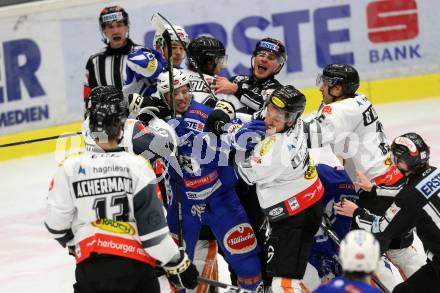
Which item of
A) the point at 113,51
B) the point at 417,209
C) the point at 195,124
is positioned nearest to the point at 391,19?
the point at 113,51

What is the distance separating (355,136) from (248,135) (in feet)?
2.25

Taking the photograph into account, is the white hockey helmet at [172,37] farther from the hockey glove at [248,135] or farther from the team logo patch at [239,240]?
the team logo patch at [239,240]

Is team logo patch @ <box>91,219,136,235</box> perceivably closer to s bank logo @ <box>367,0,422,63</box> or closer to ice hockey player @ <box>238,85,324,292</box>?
ice hockey player @ <box>238,85,324,292</box>

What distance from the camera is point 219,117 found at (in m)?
5.29

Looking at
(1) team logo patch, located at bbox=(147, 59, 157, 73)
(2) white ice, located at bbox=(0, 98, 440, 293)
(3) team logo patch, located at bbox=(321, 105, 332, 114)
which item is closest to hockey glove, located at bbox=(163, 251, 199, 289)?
(3) team logo patch, located at bbox=(321, 105, 332, 114)

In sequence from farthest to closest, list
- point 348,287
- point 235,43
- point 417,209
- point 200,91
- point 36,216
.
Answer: point 235,43
point 36,216
point 200,91
point 417,209
point 348,287

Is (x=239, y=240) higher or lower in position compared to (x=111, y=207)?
Answer: lower

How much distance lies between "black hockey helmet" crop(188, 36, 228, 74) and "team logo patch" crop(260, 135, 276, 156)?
105cm

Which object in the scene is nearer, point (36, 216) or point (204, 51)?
point (204, 51)

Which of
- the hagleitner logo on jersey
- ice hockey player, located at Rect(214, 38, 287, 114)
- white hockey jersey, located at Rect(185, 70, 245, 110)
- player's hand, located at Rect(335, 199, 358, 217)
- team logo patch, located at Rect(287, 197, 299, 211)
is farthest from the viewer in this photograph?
ice hockey player, located at Rect(214, 38, 287, 114)

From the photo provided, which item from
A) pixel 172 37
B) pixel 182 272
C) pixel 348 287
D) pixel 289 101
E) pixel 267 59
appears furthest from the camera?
pixel 172 37

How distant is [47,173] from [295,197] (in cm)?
410

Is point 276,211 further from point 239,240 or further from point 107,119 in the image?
point 107,119

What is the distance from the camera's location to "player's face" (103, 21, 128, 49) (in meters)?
6.71
